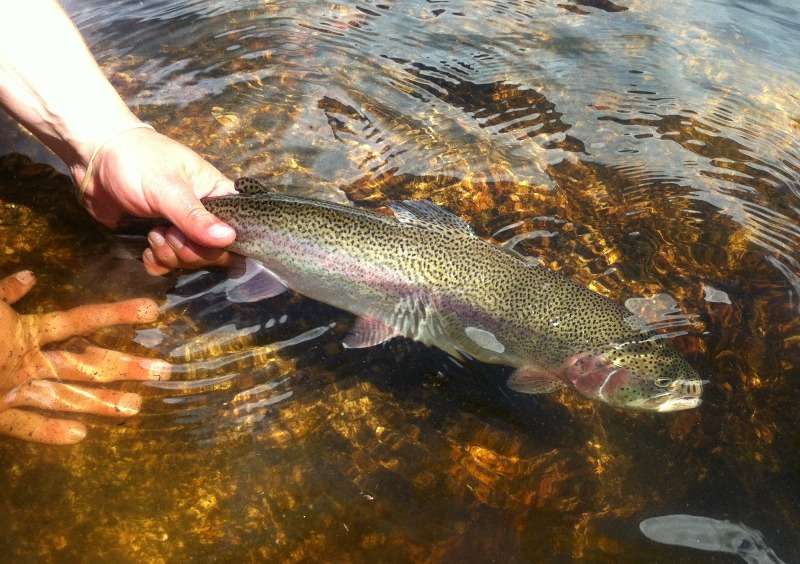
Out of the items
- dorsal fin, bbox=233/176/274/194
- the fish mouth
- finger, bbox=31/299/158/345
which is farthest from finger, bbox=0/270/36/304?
the fish mouth

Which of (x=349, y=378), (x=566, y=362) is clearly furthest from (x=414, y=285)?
(x=566, y=362)

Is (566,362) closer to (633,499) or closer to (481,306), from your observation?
(481,306)

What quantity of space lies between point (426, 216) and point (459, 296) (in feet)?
1.91

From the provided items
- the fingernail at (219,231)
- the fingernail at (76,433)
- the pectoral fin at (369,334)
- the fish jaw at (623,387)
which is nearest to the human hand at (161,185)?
the fingernail at (219,231)

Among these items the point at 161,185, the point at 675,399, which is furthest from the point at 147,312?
the point at 675,399

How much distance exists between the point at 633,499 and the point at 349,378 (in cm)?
188

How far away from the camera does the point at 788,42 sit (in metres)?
7.40

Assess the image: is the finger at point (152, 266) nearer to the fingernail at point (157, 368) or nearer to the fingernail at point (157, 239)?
the fingernail at point (157, 239)

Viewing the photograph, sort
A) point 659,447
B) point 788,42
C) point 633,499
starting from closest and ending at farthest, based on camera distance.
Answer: point 633,499, point 659,447, point 788,42

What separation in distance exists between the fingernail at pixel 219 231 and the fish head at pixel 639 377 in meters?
2.27

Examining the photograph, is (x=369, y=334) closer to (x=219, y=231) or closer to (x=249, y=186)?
(x=219, y=231)

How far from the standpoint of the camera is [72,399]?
12.0ft

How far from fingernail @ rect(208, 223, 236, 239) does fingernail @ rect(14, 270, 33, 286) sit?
151 cm

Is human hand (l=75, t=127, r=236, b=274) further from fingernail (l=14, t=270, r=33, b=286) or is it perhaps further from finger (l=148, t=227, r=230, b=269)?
fingernail (l=14, t=270, r=33, b=286)
